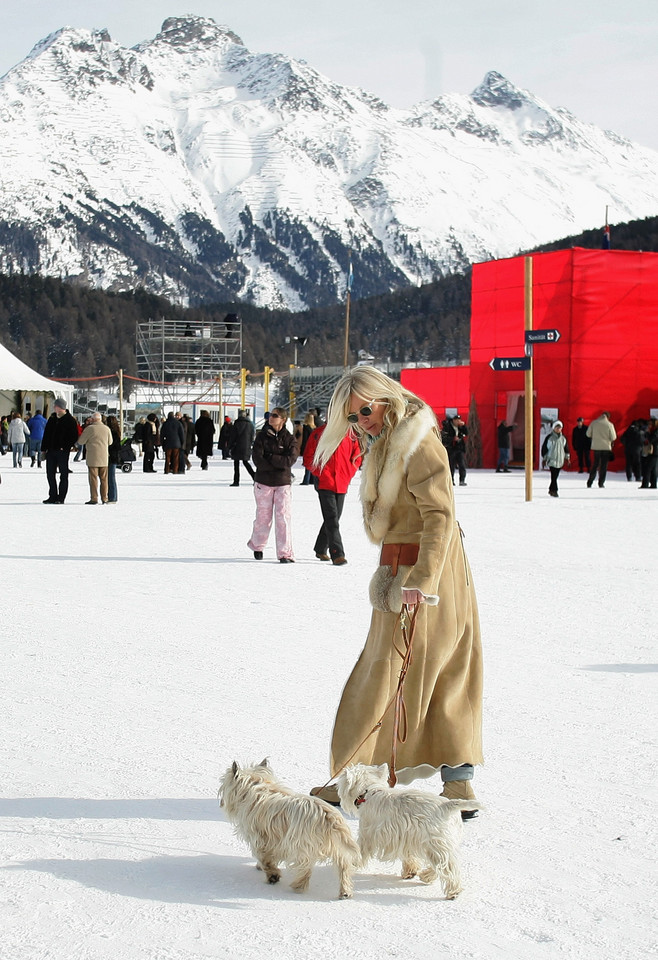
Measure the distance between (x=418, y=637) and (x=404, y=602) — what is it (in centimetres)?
14

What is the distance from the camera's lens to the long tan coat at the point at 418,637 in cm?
346

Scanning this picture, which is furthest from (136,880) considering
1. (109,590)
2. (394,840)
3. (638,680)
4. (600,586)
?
(600,586)

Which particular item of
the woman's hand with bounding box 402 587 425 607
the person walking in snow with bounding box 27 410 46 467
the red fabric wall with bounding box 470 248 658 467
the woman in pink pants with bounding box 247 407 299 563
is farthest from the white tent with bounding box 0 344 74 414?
the woman's hand with bounding box 402 587 425 607

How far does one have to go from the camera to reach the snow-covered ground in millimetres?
2871

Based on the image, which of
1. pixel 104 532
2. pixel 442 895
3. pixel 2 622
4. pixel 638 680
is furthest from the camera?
pixel 104 532

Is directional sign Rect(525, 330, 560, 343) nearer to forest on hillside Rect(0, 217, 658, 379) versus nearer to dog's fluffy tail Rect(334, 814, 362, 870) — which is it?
dog's fluffy tail Rect(334, 814, 362, 870)

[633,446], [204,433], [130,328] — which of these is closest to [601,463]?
[633,446]

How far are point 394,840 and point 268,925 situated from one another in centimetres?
39

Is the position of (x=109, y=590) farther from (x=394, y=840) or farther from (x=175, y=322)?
(x=175, y=322)

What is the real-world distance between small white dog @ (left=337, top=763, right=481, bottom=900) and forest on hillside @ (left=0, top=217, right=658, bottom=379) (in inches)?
4236

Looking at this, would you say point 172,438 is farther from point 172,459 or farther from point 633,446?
point 633,446

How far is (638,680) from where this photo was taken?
5621 millimetres

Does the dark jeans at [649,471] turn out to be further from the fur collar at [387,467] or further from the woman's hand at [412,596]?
the woman's hand at [412,596]

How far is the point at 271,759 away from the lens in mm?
4211
